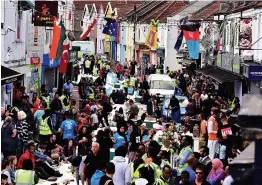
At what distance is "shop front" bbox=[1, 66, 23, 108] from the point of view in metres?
25.8

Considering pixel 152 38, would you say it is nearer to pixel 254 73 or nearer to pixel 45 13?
pixel 45 13

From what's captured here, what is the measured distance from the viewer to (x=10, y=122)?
19.2m

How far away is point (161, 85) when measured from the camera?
4338 centimetres

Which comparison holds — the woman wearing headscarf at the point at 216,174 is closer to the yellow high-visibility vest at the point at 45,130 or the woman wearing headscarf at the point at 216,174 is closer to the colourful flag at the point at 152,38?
the yellow high-visibility vest at the point at 45,130

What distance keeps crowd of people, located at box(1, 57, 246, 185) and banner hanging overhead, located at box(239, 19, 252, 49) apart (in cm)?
246

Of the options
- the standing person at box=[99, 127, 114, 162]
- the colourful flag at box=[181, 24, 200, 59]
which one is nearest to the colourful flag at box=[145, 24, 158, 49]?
Result: the colourful flag at box=[181, 24, 200, 59]

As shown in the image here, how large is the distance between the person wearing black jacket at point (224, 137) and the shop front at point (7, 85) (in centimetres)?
768

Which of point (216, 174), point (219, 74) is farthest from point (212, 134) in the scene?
point (219, 74)

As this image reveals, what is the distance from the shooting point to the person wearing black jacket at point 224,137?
59.7 feet

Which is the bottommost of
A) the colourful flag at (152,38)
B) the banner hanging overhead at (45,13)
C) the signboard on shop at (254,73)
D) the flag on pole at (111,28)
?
the signboard on shop at (254,73)

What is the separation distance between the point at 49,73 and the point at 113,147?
84.3 ft

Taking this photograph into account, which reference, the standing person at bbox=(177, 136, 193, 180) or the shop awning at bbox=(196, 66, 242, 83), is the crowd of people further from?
the shop awning at bbox=(196, 66, 242, 83)

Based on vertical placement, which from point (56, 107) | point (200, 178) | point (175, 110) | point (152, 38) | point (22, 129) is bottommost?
point (175, 110)

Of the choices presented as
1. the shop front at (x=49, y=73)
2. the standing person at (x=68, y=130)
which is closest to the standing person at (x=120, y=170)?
the standing person at (x=68, y=130)
